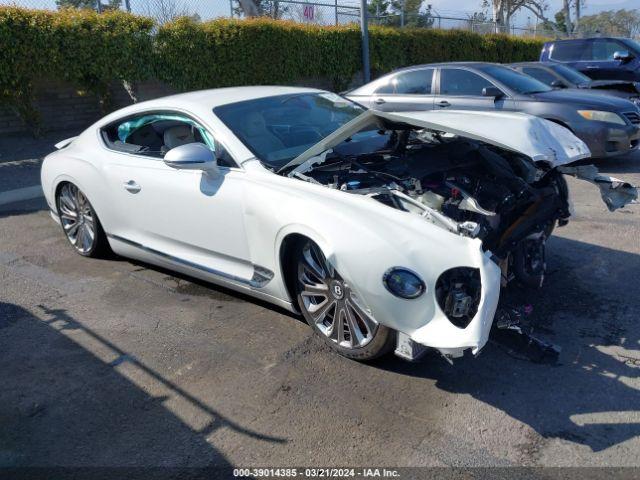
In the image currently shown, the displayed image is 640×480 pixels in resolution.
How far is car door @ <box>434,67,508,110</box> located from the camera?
8211 millimetres

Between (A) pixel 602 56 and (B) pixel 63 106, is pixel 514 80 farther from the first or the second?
(B) pixel 63 106

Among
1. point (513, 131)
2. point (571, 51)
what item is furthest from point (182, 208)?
point (571, 51)

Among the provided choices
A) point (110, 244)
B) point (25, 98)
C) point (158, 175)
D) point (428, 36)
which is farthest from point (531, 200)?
point (428, 36)

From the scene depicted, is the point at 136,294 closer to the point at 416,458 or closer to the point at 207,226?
the point at 207,226

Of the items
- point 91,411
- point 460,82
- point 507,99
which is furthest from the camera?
point 460,82

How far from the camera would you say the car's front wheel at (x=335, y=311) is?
3193mm

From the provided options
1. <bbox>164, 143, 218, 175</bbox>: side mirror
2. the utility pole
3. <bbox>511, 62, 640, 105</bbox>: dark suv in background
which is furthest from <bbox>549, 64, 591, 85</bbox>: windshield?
<bbox>164, 143, 218, 175</bbox>: side mirror

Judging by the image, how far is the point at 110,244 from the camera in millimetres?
4957

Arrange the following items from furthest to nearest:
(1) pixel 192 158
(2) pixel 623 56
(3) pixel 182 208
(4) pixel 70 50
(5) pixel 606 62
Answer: (5) pixel 606 62 → (2) pixel 623 56 → (4) pixel 70 50 → (3) pixel 182 208 → (1) pixel 192 158

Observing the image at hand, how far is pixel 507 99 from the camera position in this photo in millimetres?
8133

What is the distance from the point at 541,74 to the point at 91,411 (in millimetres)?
9711

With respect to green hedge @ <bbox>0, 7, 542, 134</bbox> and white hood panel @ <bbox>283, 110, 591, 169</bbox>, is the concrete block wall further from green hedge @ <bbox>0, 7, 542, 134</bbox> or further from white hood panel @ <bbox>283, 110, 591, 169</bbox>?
white hood panel @ <bbox>283, 110, 591, 169</bbox>

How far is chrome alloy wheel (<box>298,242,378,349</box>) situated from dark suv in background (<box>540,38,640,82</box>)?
40.5 feet

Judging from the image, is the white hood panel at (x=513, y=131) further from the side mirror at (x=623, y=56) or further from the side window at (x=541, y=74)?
the side mirror at (x=623, y=56)
